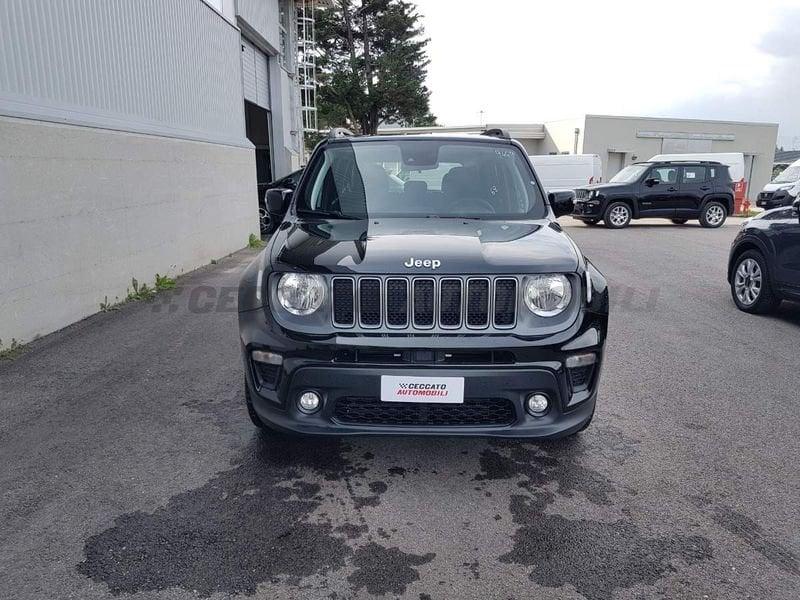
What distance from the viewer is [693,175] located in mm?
17562

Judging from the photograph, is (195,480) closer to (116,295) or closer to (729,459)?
(729,459)

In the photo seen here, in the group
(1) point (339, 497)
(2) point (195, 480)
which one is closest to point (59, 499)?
(2) point (195, 480)

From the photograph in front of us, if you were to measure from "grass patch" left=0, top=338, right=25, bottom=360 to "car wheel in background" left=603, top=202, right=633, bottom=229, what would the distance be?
1554cm

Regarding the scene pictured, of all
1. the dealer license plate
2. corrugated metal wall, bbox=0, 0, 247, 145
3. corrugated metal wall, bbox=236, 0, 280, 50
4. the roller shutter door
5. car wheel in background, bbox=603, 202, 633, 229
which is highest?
corrugated metal wall, bbox=236, 0, 280, 50

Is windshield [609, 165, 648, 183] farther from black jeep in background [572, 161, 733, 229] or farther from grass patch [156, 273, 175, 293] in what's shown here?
grass patch [156, 273, 175, 293]

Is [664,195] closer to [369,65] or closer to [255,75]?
[255,75]

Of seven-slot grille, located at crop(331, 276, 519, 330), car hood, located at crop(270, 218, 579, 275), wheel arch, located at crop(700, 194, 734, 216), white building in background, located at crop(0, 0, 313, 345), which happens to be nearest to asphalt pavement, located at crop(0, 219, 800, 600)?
seven-slot grille, located at crop(331, 276, 519, 330)

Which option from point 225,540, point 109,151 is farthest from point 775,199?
point 225,540

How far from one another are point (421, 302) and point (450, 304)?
14cm

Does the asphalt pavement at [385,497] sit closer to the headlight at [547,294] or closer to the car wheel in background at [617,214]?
the headlight at [547,294]

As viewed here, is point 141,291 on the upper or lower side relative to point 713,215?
lower

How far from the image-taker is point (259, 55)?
17391 millimetres

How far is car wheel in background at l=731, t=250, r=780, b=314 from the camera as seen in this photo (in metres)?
6.64

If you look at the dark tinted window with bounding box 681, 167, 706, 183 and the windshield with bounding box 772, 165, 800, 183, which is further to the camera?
the windshield with bounding box 772, 165, 800, 183
